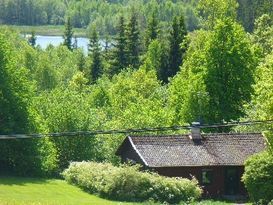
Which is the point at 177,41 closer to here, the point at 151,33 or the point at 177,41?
the point at 177,41

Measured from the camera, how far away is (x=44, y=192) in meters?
43.0

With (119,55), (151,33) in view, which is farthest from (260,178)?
(151,33)

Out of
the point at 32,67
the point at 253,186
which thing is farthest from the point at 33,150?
the point at 32,67

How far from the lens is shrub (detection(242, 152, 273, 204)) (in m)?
40.8

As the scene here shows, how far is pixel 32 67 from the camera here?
363ft

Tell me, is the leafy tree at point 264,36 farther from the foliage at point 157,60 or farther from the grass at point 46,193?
the grass at point 46,193

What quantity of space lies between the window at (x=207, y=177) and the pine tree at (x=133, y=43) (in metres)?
49.7

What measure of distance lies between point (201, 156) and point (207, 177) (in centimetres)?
146

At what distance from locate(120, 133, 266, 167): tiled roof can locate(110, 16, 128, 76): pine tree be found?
4640 centimetres

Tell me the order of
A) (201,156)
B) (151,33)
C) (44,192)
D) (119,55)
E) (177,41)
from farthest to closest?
(151,33), (119,55), (177,41), (201,156), (44,192)

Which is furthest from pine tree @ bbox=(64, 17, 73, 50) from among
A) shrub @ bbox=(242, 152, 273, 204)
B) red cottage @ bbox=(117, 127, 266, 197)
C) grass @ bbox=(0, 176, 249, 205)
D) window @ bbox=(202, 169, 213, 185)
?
shrub @ bbox=(242, 152, 273, 204)

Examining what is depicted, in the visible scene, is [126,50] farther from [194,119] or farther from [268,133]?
[268,133]

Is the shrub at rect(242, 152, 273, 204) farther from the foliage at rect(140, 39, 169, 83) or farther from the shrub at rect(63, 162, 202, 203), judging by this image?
the foliage at rect(140, 39, 169, 83)

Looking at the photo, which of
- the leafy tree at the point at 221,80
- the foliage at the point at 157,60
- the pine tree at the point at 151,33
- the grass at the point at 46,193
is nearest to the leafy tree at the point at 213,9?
the foliage at the point at 157,60
